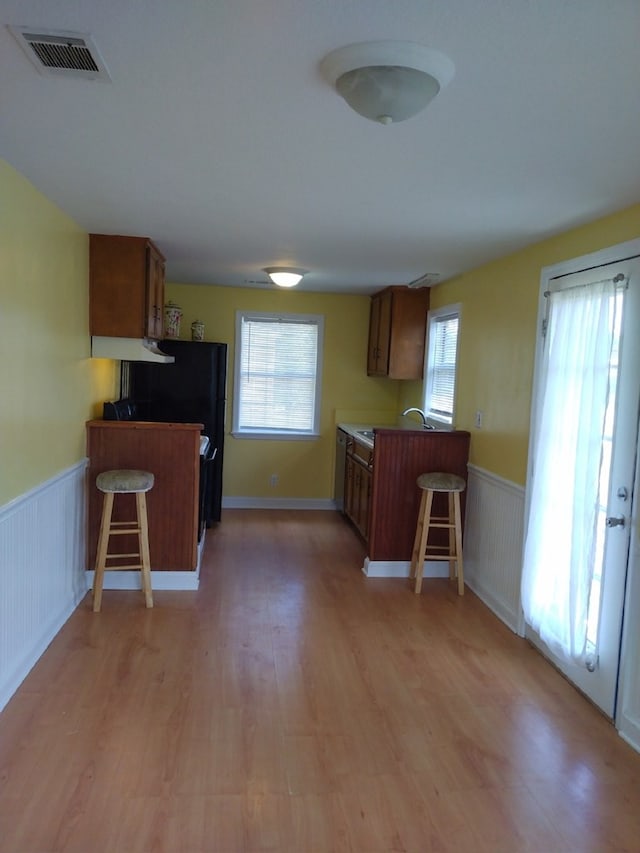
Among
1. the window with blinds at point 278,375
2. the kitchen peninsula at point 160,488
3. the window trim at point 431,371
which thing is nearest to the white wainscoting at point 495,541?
the window trim at point 431,371

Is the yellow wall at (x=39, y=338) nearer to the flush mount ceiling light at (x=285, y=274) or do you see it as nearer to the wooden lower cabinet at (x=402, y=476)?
the flush mount ceiling light at (x=285, y=274)

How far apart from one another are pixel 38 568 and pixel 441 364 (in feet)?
11.5

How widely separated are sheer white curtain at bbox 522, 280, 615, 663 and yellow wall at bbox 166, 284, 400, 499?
3162 millimetres

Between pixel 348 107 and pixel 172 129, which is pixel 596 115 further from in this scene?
pixel 172 129

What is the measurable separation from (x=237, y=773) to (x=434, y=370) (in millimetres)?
3850

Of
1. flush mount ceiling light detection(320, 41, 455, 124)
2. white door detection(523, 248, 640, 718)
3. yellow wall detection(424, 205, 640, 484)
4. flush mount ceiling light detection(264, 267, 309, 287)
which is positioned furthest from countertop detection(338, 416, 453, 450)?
flush mount ceiling light detection(320, 41, 455, 124)

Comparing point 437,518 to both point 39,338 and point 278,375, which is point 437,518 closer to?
point 278,375

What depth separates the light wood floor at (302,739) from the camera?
1984 mm

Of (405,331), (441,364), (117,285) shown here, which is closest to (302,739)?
(117,285)

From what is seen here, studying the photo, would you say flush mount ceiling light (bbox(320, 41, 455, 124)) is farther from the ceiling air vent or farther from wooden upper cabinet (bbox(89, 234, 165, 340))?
the ceiling air vent

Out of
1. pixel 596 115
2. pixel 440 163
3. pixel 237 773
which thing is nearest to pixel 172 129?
pixel 440 163

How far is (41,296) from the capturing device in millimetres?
2951

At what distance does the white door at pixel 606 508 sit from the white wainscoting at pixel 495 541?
524mm

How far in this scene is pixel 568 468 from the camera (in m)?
3.00
